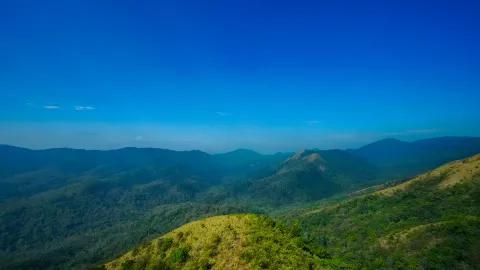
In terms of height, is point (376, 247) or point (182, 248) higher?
point (182, 248)

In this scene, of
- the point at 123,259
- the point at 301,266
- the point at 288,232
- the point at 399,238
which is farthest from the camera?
the point at 399,238

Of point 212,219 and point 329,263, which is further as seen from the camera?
point 212,219

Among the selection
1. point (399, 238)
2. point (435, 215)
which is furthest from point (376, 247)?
point (435, 215)

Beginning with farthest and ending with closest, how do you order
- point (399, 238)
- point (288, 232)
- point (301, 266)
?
point (399, 238) < point (288, 232) < point (301, 266)

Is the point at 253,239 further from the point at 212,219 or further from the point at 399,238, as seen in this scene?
the point at 399,238

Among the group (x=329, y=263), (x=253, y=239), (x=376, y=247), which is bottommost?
(x=376, y=247)

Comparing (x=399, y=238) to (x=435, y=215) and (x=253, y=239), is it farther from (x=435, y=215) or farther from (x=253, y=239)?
(x=253, y=239)
